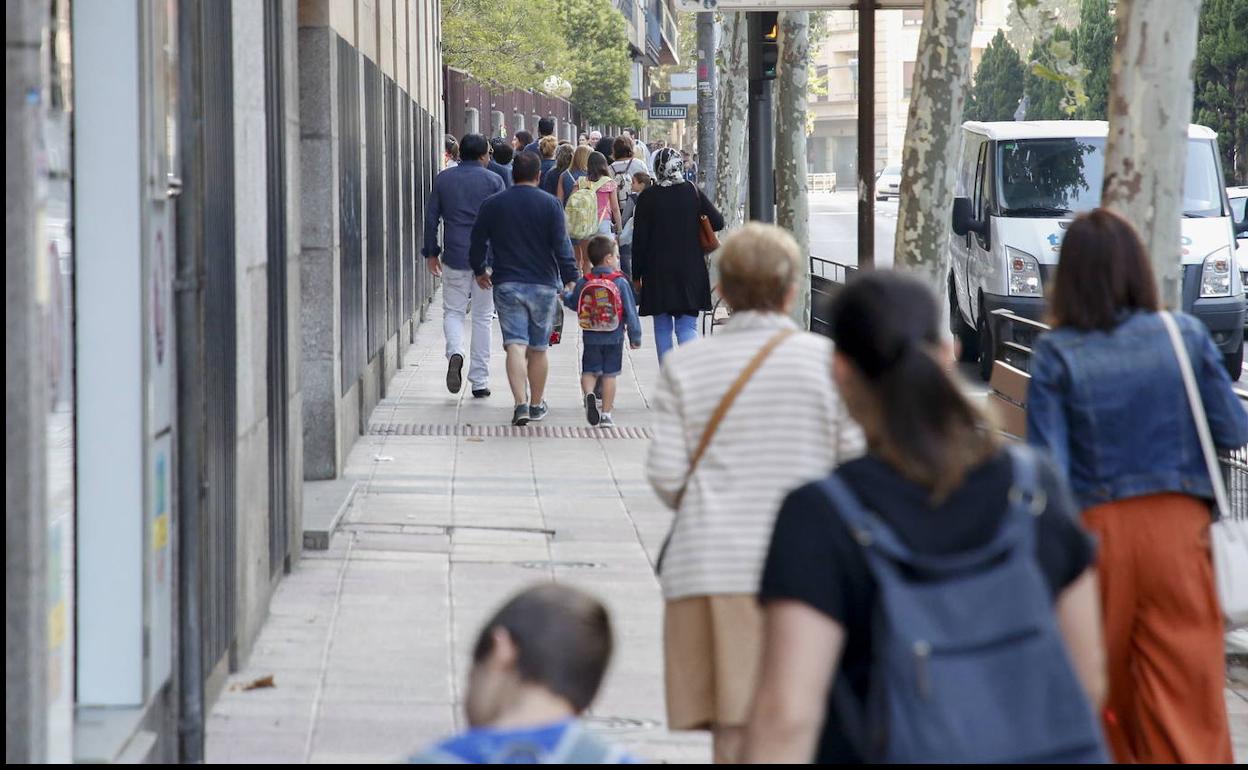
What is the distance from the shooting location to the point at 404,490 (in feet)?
35.3

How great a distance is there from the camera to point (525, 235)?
12.9 m

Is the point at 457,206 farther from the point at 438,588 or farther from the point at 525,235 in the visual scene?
the point at 438,588

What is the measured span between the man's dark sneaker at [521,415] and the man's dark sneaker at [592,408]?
42cm

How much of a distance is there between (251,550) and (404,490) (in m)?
3.88

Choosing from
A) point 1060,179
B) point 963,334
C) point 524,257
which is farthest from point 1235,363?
point 524,257

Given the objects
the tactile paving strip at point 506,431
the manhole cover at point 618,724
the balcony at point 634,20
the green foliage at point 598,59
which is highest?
the balcony at point 634,20

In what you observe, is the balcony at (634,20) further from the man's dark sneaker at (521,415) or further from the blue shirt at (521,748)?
the blue shirt at (521,748)

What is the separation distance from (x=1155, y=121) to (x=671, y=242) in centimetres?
597

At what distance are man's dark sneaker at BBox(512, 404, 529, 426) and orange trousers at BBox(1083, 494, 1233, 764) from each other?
348 inches

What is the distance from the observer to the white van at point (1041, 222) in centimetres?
1717

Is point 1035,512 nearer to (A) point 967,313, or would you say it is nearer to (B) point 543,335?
(B) point 543,335

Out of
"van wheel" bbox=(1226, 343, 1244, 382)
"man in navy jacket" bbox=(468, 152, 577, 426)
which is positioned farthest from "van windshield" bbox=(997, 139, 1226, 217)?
"man in navy jacket" bbox=(468, 152, 577, 426)

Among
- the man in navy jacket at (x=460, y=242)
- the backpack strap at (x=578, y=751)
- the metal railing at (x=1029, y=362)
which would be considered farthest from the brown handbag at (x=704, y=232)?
the backpack strap at (x=578, y=751)

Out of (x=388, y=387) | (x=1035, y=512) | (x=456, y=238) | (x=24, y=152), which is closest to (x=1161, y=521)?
(x=1035, y=512)
